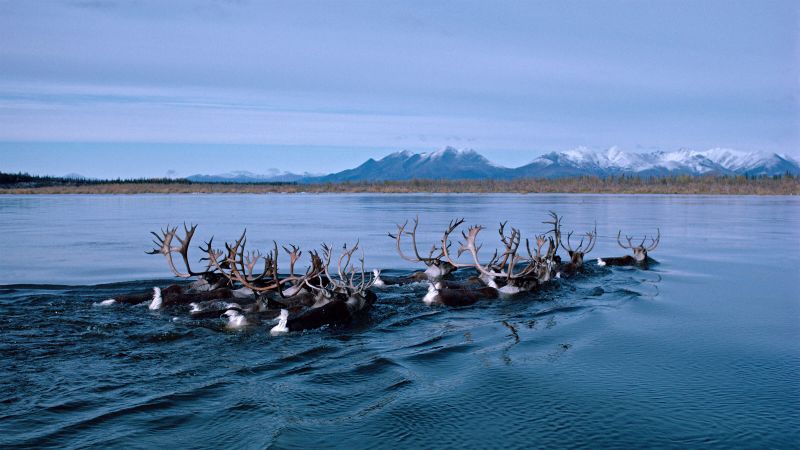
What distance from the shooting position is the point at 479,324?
11.3 m

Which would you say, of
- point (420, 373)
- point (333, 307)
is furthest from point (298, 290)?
point (420, 373)

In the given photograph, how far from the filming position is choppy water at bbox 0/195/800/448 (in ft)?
21.8

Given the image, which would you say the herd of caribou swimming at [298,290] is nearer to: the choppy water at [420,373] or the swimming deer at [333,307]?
the swimming deer at [333,307]

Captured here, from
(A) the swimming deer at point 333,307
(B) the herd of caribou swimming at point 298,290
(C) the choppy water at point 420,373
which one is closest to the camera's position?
(C) the choppy water at point 420,373

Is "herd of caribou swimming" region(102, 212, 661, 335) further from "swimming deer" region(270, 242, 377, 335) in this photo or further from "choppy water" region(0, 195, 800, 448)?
"choppy water" region(0, 195, 800, 448)

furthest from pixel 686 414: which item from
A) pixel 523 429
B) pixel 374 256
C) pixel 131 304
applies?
pixel 374 256

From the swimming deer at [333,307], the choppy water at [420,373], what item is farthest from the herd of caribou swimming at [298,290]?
the choppy water at [420,373]

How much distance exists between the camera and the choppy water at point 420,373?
21.8 feet

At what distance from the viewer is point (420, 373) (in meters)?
8.55

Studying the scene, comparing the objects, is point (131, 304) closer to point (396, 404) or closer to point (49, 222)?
point (396, 404)

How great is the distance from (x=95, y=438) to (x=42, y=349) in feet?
10.4

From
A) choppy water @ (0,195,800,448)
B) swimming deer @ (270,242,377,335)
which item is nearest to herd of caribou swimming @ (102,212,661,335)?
swimming deer @ (270,242,377,335)

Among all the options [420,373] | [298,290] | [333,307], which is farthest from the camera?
[298,290]

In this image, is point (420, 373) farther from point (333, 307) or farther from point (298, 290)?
point (298, 290)
